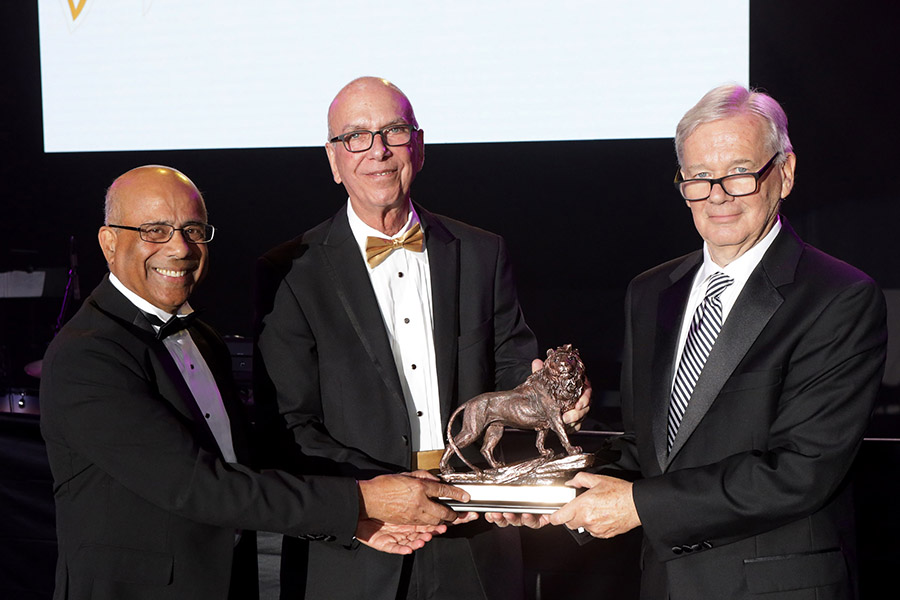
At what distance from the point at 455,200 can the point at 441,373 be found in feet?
13.0

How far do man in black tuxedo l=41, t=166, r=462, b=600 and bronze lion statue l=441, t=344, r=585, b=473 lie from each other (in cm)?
20

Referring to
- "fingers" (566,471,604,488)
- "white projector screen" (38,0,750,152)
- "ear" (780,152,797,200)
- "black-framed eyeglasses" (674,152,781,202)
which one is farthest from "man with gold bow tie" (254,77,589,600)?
"white projector screen" (38,0,750,152)

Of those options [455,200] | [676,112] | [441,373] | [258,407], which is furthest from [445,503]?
[455,200]

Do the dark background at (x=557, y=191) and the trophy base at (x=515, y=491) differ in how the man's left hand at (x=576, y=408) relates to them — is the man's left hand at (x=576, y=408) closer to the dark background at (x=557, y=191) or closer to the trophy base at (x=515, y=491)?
the trophy base at (x=515, y=491)

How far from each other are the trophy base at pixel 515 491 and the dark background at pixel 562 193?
3.64m

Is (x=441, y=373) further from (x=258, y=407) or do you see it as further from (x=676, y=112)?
(x=676, y=112)

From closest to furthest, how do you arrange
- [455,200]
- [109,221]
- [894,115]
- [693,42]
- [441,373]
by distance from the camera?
[109,221] → [441,373] → [693,42] → [894,115] → [455,200]

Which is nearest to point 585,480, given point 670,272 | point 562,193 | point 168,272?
point 670,272

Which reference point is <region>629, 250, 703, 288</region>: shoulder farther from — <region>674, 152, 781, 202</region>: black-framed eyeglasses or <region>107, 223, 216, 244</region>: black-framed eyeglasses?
<region>107, 223, 216, 244</region>: black-framed eyeglasses

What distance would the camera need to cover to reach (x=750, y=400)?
219 cm

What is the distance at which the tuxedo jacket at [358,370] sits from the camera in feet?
8.39

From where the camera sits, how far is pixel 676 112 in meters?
5.47

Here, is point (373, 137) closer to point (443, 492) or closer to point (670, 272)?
point (670, 272)

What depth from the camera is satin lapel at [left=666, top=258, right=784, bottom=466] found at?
86.6 inches
